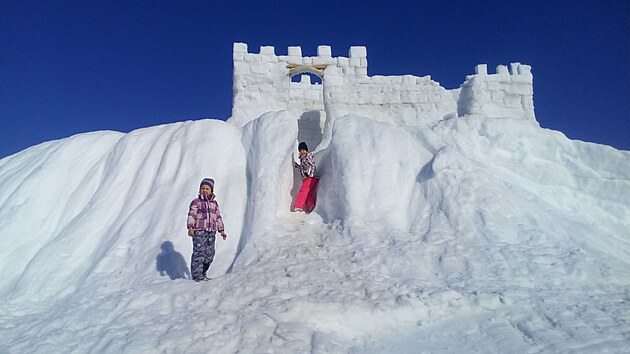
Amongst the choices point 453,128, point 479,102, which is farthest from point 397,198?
point 479,102

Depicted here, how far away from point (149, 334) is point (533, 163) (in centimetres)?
881

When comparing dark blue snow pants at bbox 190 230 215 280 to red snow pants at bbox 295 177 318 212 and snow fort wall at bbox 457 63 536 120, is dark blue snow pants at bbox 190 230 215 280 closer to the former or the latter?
red snow pants at bbox 295 177 318 212

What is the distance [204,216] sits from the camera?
724 cm

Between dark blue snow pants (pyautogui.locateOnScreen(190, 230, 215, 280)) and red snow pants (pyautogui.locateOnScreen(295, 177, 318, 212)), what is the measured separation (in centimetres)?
262

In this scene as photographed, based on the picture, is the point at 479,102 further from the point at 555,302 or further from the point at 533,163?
the point at 555,302

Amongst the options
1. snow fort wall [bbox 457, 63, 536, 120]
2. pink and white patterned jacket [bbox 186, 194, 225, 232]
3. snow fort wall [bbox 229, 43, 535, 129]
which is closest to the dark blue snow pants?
pink and white patterned jacket [bbox 186, 194, 225, 232]

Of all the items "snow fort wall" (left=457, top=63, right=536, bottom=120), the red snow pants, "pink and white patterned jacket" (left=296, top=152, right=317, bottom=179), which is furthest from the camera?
"snow fort wall" (left=457, top=63, right=536, bottom=120)

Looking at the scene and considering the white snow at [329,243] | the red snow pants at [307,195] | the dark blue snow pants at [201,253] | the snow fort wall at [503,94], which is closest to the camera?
the white snow at [329,243]

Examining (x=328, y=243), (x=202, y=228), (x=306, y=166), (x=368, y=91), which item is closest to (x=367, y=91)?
(x=368, y=91)

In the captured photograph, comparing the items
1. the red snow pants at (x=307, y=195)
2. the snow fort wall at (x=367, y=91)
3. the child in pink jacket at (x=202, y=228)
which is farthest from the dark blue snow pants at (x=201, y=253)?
the snow fort wall at (x=367, y=91)

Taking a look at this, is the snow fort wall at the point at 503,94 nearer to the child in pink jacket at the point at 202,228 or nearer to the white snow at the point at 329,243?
the white snow at the point at 329,243

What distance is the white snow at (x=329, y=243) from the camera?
5355 millimetres

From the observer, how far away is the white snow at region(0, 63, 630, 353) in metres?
5.36

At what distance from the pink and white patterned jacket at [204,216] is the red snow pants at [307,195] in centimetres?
247
